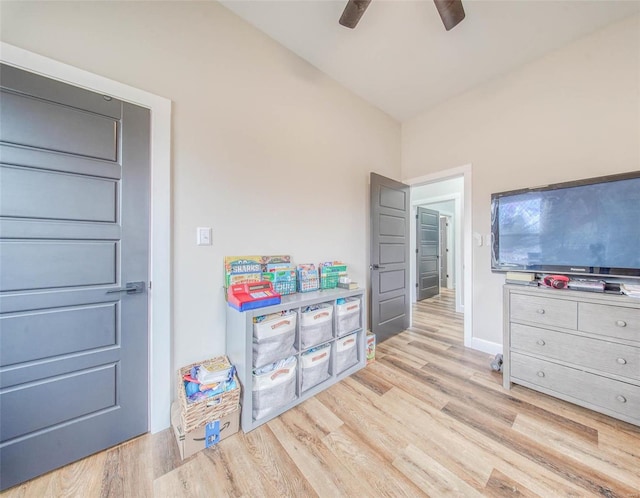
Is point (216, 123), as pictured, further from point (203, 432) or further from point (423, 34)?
point (203, 432)

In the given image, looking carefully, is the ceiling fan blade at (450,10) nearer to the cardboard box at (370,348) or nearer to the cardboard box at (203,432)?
the cardboard box at (370,348)

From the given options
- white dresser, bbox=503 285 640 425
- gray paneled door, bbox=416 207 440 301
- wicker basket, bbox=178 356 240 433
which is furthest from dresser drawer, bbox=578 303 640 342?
gray paneled door, bbox=416 207 440 301

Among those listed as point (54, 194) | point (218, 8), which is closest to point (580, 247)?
point (218, 8)

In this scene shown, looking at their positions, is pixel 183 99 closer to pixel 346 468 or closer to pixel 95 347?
pixel 95 347

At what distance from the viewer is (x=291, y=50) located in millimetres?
2039

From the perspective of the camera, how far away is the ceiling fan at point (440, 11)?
1394 mm

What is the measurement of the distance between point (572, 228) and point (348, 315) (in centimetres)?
185

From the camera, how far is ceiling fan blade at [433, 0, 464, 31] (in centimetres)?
139

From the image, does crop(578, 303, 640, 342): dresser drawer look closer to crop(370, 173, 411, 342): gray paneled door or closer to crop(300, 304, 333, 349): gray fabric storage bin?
crop(370, 173, 411, 342): gray paneled door

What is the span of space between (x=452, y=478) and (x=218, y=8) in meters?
3.23

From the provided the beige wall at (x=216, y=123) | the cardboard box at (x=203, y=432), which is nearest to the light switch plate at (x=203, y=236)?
the beige wall at (x=216, y=123)

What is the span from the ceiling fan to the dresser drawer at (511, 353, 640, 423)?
2.45 meters

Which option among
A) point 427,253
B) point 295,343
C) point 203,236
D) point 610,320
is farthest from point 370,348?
point 427,253

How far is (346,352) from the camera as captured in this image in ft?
6.45
